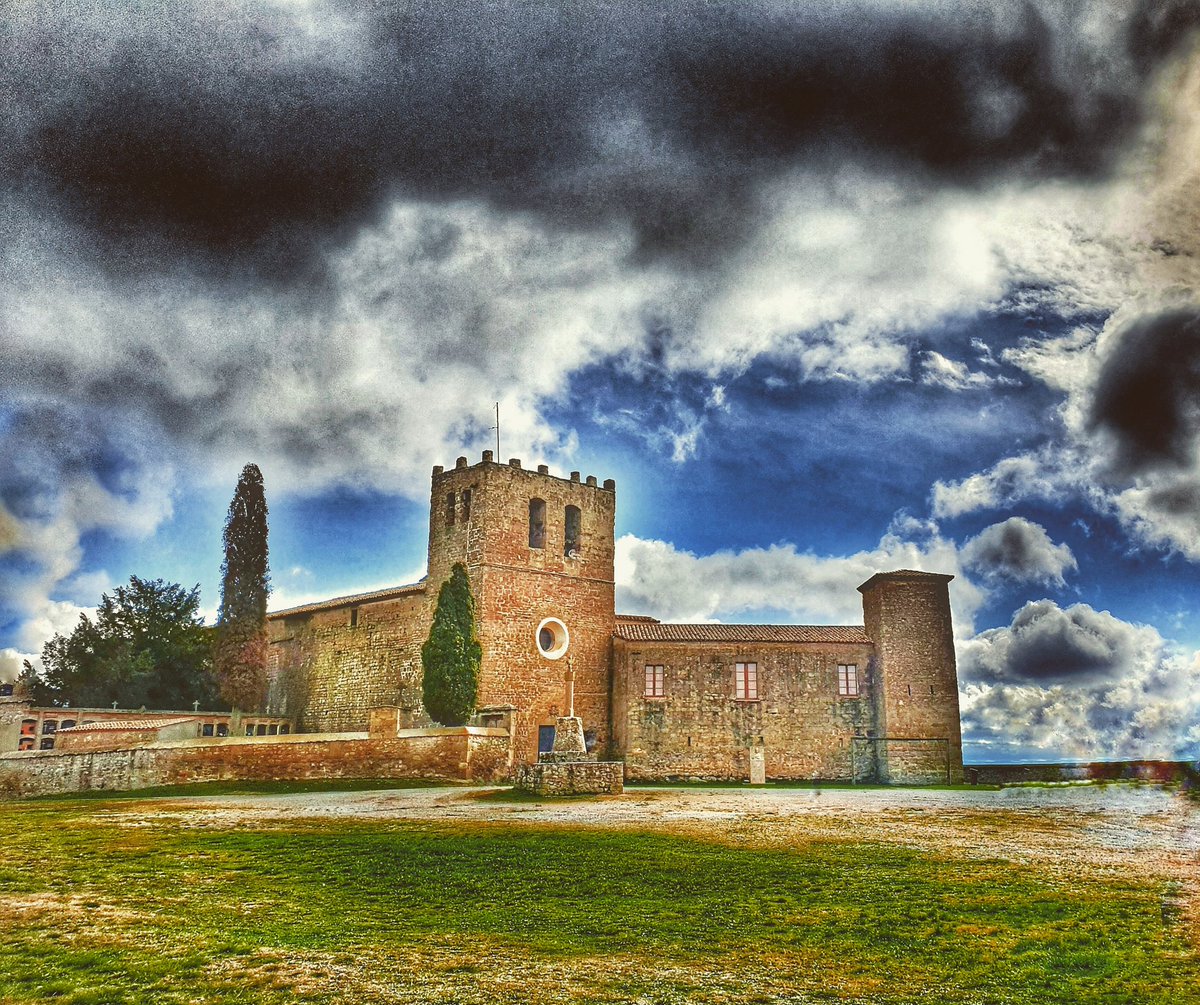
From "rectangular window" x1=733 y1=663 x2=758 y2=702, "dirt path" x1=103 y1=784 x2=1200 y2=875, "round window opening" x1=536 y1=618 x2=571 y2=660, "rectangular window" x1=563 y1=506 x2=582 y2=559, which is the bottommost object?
"dirt path" x1=103 y1=784 x2=1200 y2=875

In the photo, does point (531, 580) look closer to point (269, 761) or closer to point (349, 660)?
point (349, 660)

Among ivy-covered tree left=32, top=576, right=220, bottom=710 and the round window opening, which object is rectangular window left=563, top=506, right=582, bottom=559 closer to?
the round window opening

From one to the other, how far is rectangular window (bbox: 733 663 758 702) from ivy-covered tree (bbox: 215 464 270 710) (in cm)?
1913

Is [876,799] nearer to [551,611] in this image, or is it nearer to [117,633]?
[551,611]

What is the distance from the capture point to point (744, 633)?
36.9 m

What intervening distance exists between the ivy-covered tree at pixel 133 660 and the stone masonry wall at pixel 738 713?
1837 centimetres

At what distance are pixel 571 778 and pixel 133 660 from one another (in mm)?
26715

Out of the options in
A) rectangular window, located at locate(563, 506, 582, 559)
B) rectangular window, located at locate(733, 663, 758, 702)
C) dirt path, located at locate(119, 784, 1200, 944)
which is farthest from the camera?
rectangular window, located at locate(563, 506, 582, 559)

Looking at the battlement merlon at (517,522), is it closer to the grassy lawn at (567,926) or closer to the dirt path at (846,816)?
the dirt path at (846,816)

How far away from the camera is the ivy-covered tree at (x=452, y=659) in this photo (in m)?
31.2

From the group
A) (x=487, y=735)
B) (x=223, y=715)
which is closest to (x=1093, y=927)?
(x=487, y=735)

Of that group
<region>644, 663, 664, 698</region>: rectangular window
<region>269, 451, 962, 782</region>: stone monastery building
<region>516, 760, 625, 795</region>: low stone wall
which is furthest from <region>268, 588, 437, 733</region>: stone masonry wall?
<region>516, 760, 625, 795</region>: low stone wall

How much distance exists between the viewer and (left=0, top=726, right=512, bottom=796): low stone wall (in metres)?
24.3

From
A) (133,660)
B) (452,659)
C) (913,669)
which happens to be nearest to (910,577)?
(913,669)
